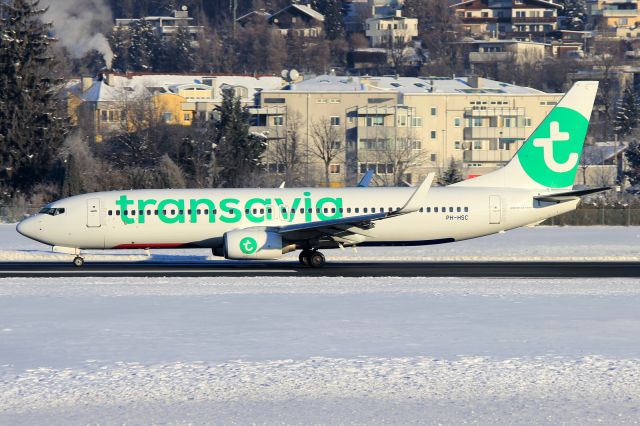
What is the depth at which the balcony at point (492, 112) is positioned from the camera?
144 metres

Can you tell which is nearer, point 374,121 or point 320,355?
point 320,355

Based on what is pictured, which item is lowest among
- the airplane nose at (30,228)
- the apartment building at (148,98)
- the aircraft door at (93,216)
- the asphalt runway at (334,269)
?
the asphalt runway at (334,269)

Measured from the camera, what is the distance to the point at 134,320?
88.2 feet

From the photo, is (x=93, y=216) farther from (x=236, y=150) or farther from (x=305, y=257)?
(x=236, y=150)

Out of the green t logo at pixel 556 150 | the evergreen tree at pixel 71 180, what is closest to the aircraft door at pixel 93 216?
the green t logo at pixel 556 150

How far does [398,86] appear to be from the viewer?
500ft

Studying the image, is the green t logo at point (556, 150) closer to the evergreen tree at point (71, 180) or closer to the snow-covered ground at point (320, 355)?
A: the snow-covered ground at point (320, 355)

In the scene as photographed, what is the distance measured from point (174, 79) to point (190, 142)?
89.3 metres

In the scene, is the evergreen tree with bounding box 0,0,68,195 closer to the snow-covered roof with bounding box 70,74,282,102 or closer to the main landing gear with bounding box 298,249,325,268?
the main landing gear with bounding box 298,249,325,268

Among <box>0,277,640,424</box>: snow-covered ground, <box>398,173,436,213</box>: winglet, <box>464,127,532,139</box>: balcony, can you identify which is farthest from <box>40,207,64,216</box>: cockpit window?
<box>464,127,532,139</box>: balcony

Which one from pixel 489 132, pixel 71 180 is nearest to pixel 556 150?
pixel 71 180

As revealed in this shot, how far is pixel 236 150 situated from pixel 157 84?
8284cm

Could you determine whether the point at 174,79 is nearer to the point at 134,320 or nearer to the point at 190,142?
the point at 190,142

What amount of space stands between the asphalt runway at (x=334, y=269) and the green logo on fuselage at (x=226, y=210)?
165cm
